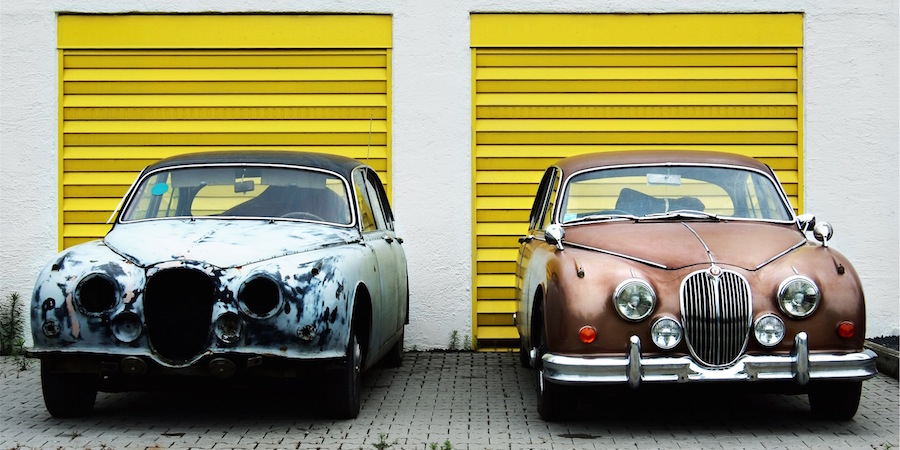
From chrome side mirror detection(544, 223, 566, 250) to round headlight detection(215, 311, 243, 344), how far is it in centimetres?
201

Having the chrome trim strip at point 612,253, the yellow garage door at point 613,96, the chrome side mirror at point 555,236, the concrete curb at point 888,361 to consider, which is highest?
the yellow garage door at point 613,96

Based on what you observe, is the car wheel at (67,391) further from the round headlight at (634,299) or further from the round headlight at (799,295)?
the round headlight at (799,295)

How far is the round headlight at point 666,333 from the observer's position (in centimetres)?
589

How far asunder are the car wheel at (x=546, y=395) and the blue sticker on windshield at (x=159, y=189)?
287 cm

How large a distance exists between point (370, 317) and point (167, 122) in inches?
178

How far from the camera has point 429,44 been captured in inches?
408

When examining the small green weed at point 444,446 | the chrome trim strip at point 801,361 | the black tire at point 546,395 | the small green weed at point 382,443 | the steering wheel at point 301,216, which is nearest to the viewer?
the small green weed at point 444,446

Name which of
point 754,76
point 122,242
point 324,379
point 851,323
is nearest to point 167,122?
point 122,242

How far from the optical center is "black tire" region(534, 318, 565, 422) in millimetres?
6402

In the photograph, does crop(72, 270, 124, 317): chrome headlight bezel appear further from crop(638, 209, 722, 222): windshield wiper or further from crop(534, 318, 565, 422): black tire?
crop(638, 209, 722, 222): windshield wiper

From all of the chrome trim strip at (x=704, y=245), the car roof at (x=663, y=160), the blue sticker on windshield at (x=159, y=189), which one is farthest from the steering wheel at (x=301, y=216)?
the chrome trim strip at (x=704, y=245)

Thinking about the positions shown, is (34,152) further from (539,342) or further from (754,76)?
(754,76)

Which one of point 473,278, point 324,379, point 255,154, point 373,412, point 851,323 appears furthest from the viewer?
point 473,278

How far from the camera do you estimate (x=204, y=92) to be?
1049 centimetres
